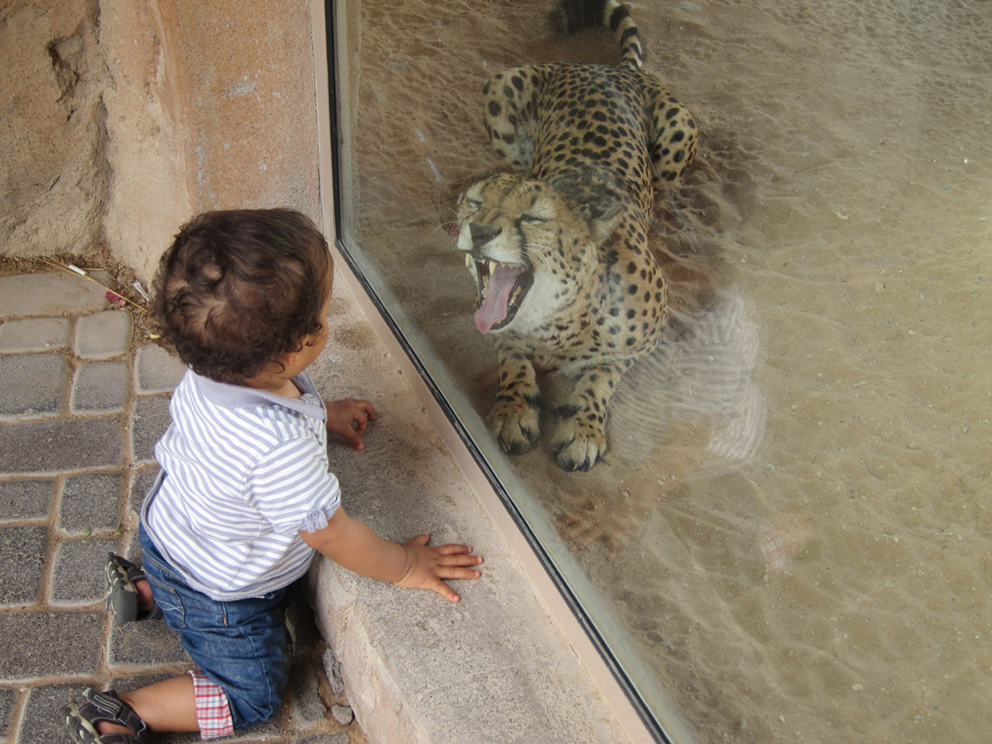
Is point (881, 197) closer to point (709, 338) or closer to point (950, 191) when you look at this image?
point (950, 191)

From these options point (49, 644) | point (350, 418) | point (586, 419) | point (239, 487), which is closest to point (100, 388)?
point (49, 644)

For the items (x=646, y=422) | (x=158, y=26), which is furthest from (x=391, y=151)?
A: (x=646, y=422)

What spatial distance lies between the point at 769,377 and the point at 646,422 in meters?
0.27

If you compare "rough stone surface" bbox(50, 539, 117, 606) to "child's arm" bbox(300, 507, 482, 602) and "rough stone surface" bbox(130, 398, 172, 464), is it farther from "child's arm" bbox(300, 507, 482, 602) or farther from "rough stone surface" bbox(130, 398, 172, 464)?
"child's arm" bbox(300, 507, 482, 602)

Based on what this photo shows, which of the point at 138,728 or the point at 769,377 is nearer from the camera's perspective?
the point at 769,377

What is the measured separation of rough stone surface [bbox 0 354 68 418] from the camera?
7.37 feet

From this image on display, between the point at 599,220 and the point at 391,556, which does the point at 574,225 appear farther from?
the point at 391,556

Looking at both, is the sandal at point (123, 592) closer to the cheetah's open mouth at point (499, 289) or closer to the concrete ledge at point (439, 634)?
the concrete ledge at point (439, 634)

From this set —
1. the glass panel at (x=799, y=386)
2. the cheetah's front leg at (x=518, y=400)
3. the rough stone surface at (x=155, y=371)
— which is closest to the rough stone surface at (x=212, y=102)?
the rough stone surface at (x=155, y=371)

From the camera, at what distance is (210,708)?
5.09 ft

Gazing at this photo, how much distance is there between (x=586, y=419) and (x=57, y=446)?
158cm

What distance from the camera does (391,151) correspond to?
1967 mm

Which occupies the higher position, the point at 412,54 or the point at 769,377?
the point at 412,54

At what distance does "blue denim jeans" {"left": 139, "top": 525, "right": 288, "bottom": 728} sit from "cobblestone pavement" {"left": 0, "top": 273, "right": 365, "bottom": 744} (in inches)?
4.9
